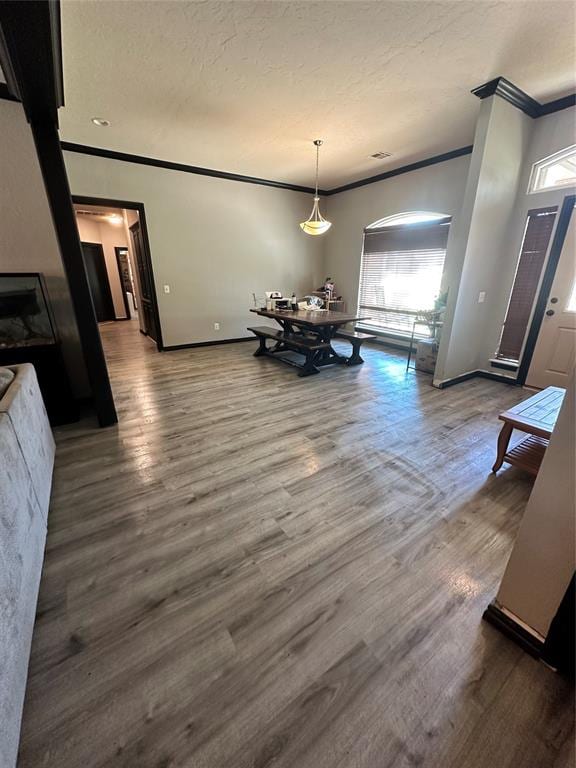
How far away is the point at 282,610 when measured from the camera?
4.24ft

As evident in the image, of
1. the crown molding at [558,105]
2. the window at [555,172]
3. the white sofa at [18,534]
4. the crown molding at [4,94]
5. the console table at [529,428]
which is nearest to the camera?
the white sofa at [18,534]

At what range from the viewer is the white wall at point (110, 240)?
752 cm

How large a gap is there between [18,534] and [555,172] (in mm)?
5396

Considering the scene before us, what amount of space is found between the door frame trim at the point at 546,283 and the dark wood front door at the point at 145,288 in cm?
542

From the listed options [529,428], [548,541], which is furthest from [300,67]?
[548,541]

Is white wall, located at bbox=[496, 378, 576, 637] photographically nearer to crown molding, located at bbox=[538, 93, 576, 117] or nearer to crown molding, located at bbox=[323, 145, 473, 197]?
crown molding, located at bbox=[538, 93, 576, 117]

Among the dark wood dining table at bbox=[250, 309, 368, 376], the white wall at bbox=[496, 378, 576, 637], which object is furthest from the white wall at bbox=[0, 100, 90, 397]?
the white wall at bbox=[496, 378, 576, 637]

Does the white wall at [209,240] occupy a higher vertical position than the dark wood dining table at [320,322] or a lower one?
higher

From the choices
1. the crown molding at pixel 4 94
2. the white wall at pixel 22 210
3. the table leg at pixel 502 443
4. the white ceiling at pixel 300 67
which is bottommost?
the table leg at pixel 502 443

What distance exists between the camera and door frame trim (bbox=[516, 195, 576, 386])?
3.25 meters

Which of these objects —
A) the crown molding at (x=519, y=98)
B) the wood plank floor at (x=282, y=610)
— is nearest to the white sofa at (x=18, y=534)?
the wood plank floor at (x=282, y=610)

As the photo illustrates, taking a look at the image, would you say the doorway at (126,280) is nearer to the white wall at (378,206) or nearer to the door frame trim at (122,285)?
the door frame trim at (122,285)

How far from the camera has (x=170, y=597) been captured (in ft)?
4.41

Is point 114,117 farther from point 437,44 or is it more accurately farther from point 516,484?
point 516,484
